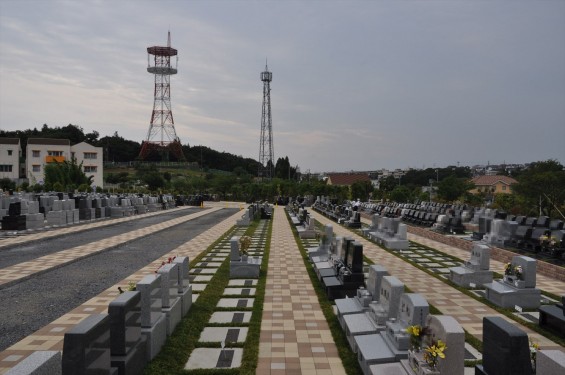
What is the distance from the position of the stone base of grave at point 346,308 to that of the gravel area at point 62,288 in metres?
5.26

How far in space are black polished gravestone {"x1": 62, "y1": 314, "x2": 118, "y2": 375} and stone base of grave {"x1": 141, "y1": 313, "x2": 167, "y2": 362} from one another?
126 cm

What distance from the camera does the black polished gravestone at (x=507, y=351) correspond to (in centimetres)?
432

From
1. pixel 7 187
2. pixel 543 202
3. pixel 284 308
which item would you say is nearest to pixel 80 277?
pixel 284 308

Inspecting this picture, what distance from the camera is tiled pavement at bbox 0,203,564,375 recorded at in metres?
6.26

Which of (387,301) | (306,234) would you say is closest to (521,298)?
(387,301)

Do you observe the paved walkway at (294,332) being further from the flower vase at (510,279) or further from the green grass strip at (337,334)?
Answer: the flower vase at (510,279)

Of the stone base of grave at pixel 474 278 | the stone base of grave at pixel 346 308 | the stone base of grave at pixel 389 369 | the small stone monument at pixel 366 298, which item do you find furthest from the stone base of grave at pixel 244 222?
the stone base of grave at pixel 389 369

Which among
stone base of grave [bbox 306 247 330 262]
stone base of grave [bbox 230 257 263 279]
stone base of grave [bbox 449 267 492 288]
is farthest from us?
stone base of grave [bbox 306 247 330 262]

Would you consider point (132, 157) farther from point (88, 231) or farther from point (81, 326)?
point (81, 326)

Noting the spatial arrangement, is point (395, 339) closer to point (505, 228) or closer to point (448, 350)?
point (448, 350)

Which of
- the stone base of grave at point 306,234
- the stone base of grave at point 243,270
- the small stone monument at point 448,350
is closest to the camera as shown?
the small stone monument at point 448,350

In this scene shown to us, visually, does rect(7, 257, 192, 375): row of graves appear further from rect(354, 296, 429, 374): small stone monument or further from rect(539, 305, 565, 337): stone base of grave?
rect(539, 305, 565, 337): stone base of grave

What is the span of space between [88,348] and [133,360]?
1.39 m

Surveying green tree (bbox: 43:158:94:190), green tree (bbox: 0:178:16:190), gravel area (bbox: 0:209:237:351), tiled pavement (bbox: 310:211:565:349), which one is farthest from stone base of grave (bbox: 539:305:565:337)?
green tree (bbox: 0:178:16:190)
